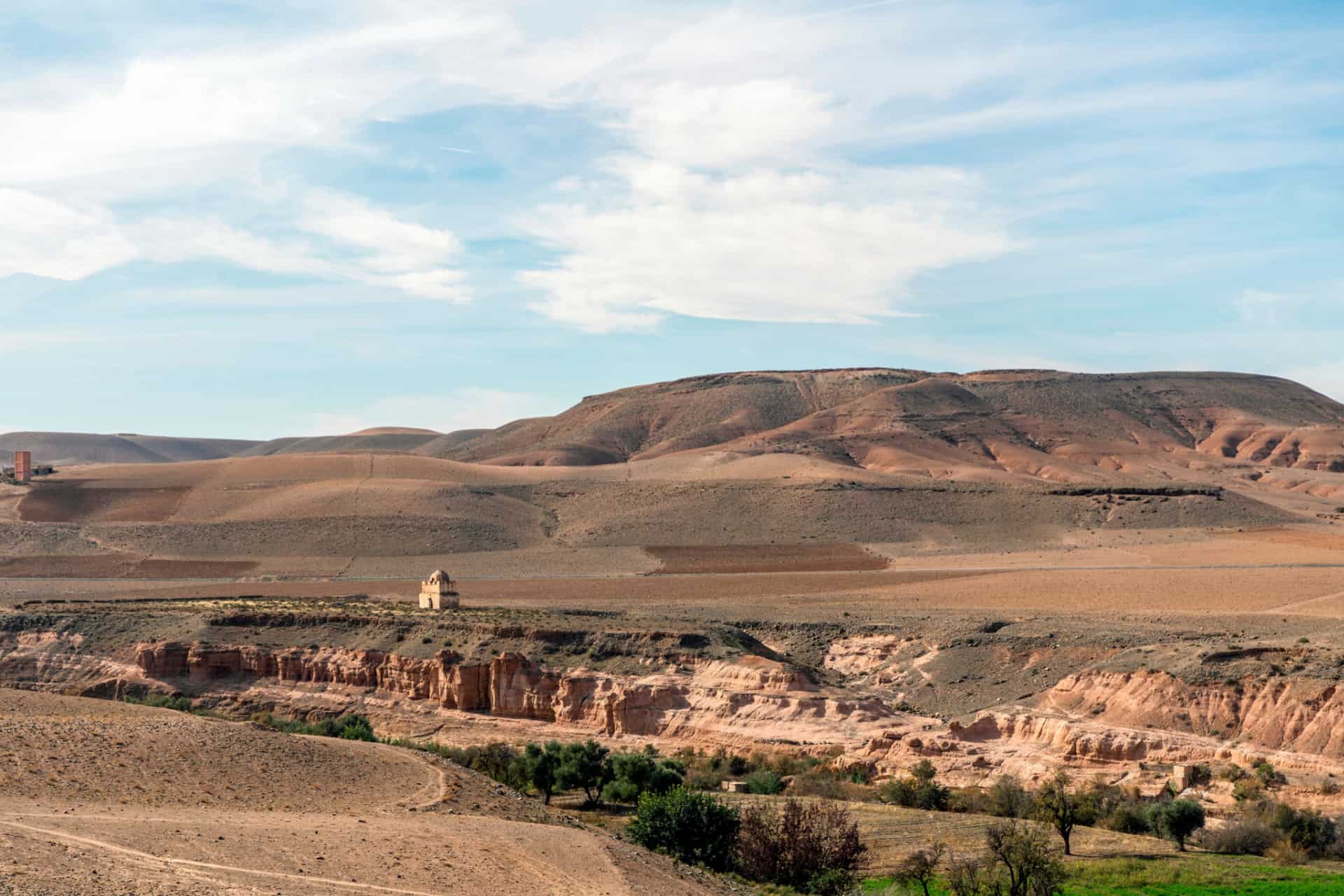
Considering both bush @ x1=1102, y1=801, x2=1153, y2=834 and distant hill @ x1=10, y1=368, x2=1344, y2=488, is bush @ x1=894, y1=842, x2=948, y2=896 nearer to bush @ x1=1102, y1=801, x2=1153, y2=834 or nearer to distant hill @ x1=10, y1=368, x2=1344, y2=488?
bush @ x1=1102, y1=801, x2=1153, y2=834

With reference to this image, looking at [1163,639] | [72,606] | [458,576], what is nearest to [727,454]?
[458,576]

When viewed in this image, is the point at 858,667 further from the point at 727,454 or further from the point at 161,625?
the point at 727,454

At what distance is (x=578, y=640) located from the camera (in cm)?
4341

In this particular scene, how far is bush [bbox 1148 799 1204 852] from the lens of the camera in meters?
27.0

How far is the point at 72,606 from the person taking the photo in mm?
55875

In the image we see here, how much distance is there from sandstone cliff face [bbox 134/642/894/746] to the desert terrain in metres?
0.10

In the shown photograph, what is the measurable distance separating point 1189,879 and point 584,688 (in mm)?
20617

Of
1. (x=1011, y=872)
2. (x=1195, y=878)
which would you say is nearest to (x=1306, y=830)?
(x=1195, y=878)

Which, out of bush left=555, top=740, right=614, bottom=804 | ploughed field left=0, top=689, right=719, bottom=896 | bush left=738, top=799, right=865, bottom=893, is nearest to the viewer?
ploughed field left=0, top=689, right=719, bottom=896

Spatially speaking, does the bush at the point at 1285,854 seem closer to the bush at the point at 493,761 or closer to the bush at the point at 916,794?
the bush at the point at 916,794

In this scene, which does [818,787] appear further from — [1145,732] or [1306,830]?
[1306,830]

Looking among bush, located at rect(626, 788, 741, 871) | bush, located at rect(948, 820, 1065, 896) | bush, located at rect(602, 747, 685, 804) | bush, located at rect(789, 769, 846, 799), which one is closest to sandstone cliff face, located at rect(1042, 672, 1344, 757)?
bush, located at rect(789, 769, 846, 799)

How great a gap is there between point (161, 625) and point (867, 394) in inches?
5758

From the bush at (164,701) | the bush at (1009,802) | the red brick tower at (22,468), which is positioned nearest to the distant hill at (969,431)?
the red brick tower at (22,468)
